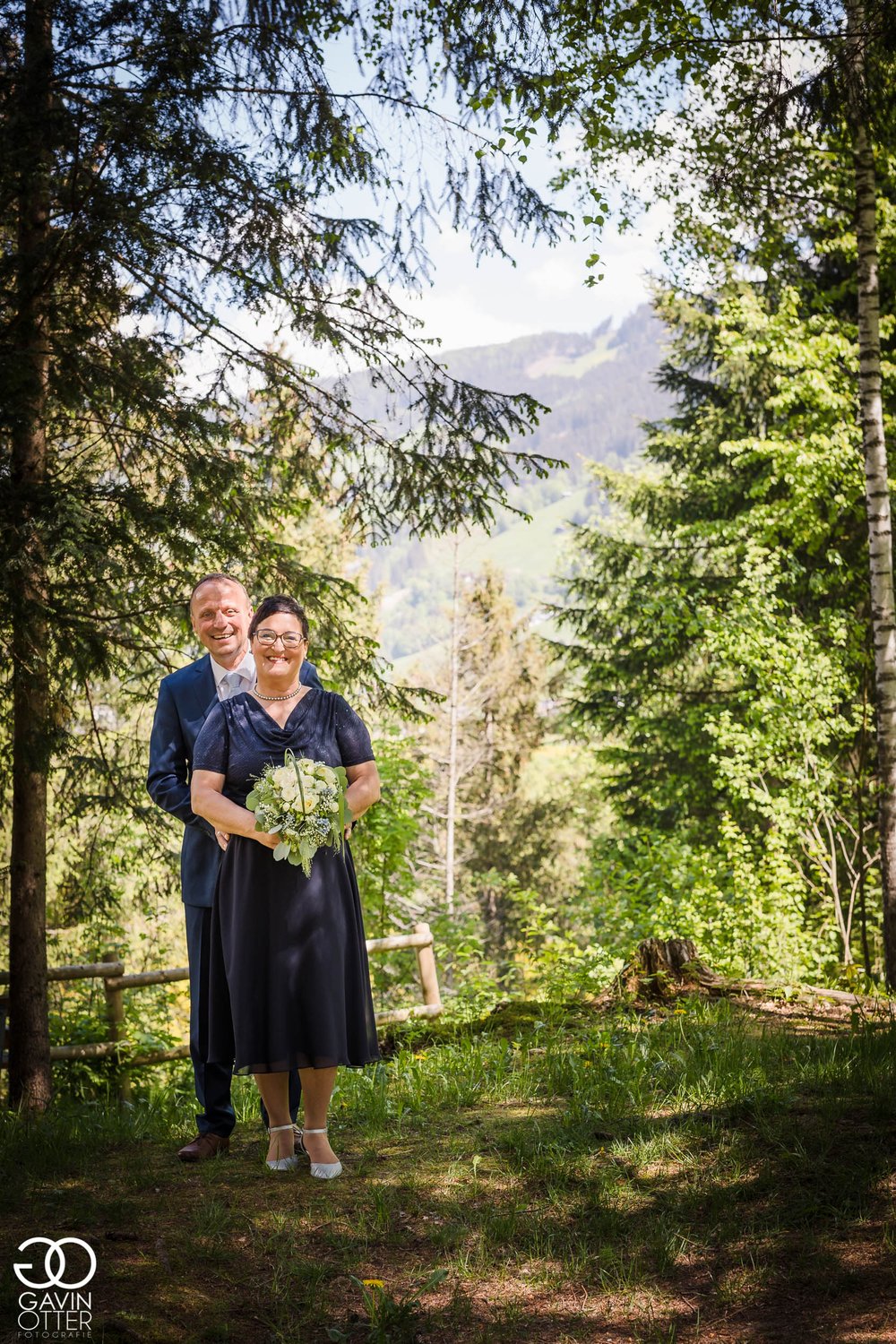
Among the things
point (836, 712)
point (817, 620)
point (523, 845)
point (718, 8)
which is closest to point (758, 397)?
point (817, 620)

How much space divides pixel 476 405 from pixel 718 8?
2.67 m

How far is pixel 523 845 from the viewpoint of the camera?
2736 cm

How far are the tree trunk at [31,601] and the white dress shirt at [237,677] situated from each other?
128 cm

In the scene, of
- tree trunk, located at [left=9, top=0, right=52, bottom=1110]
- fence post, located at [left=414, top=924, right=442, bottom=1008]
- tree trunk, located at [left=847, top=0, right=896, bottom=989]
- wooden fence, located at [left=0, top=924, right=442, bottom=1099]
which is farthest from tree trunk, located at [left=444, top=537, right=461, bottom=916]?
tree trunk, located at [left=9, top=0, right=52, bottom=1110]

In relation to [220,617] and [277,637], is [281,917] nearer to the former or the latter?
[277,637]

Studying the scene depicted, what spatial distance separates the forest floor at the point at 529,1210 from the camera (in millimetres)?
2695

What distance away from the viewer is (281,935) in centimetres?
367

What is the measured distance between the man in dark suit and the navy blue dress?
0.24 m

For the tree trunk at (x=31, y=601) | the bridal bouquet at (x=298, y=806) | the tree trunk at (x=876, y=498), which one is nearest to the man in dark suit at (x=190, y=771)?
the bridal bouquet at (x=298, y=806)

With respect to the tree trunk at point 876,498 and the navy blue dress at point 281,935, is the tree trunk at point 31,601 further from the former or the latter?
the tree trunk at point 876,498

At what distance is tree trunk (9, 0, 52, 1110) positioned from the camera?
5.09 meters

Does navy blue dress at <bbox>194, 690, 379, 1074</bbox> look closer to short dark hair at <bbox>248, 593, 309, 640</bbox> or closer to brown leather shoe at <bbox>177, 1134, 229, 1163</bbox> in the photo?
short dark hair at <bbox>248, 593, 309, 640</bbox>

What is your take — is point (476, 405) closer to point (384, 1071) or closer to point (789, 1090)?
point (384, 1071)

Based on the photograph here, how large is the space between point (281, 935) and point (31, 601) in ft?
7.48
